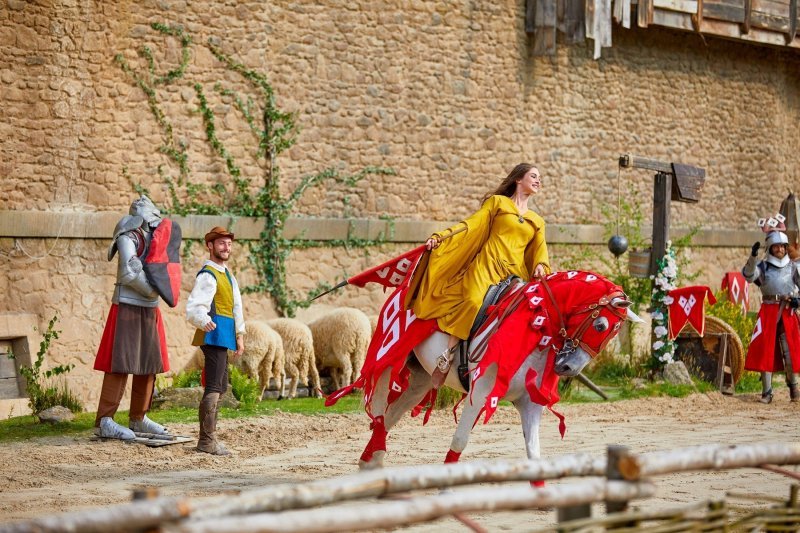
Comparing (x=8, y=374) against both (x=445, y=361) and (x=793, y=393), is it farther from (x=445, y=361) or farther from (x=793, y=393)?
(x=793, y=393)

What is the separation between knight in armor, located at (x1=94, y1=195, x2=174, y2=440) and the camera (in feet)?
31.5

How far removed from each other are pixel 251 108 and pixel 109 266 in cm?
290

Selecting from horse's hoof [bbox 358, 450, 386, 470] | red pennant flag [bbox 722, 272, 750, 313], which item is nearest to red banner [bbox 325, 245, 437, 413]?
horse's hoof [bbox 358, 450, 386, 470]

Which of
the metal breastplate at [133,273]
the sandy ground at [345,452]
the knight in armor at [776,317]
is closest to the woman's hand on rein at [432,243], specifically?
the sandy ground at [345,452]

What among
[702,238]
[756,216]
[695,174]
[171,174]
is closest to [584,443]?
[695,174]

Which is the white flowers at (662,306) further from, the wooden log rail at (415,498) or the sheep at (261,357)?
the wooden log rail at (415,498)

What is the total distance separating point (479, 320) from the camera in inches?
299

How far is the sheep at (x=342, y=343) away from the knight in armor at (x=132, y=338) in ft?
13.1

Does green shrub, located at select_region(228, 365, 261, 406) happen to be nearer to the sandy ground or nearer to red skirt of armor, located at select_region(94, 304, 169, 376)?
the sandy ground

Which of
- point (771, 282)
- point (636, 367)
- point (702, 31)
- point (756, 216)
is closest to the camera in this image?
point (771, 282)

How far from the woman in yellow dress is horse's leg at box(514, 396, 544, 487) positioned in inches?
23.4

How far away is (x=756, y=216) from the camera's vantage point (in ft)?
74.4

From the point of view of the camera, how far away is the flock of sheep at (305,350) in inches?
502

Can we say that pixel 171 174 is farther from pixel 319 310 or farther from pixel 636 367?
pixel 636 367
